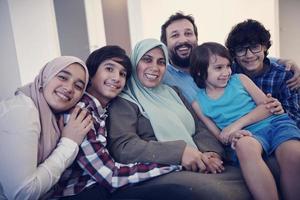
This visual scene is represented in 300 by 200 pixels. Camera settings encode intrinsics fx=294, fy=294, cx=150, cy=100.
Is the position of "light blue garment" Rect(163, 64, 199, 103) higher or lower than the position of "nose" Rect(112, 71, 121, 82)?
lower

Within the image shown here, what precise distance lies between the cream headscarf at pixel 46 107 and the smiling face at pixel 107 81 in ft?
0.67

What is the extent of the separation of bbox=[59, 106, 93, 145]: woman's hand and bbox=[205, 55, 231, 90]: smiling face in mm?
745

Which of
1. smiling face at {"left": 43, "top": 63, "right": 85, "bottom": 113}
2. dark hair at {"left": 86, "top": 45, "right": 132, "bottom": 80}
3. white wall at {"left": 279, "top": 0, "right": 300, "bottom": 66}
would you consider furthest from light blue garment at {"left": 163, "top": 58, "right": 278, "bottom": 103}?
white wall at {"left": 279, "top": 0, "right": 300, "bottom": 66}

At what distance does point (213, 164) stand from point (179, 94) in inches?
20.8

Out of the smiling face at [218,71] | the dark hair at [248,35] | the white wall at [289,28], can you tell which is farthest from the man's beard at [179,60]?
the white wall at [289,28]

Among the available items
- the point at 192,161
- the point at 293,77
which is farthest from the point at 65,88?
the point at 293,77

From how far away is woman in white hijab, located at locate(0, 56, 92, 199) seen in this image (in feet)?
3.38

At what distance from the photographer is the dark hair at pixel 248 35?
1823mm

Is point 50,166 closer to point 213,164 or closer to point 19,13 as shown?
point 213,164

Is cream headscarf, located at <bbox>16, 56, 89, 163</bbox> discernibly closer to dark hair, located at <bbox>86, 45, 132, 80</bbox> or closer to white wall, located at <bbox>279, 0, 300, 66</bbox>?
dark hair, located at <bbox>86, 45, 132, 80</bbox>

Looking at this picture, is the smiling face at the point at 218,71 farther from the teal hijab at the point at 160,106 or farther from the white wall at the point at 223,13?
the white wall at the point at 223,13

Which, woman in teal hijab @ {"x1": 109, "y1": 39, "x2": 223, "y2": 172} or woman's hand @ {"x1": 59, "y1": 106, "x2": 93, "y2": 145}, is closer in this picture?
woman's hand @ {"x1": 59, "y1": 106, "x2": 93, "y2": 145}

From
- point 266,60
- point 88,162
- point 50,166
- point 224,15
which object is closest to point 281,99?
point 266,60

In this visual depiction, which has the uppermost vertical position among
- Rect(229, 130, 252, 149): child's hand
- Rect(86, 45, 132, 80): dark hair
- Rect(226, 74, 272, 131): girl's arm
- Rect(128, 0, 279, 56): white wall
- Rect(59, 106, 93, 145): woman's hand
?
Rect(128, 0, 279, 56): white wall
